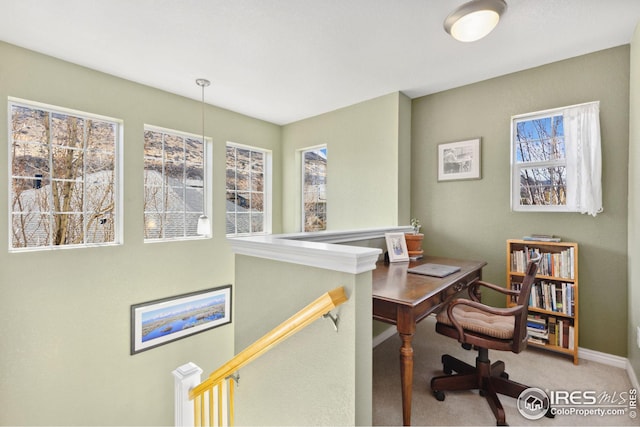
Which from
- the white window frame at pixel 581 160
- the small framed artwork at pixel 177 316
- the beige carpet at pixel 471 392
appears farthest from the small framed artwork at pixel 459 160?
the small framed artwork at pixel 177 316

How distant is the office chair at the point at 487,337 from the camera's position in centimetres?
162

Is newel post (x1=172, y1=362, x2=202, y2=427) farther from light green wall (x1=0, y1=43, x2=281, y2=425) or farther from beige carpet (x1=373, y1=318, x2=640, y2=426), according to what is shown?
light green wall (x1=0, y1=43, x2=281, y2=425)

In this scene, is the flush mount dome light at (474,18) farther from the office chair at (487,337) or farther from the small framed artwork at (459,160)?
the office chair at (487,337)

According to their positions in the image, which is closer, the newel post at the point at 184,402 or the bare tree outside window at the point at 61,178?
the newel post at the point at 184,402

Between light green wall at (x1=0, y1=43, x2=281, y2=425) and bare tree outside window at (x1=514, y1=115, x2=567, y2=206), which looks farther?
bare tree outside window at (x1=514, y1=115, x2=567, y2=206)

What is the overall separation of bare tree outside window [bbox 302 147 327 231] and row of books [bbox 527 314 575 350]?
250cm

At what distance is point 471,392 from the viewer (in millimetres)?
1915

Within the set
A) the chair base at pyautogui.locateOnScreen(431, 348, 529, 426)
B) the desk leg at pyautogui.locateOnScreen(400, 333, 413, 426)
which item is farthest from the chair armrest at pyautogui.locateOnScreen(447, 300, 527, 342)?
the desk leg at pyautogui.locateOnScreen(400, 333, 413, 426)

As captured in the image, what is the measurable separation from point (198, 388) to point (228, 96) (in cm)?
301

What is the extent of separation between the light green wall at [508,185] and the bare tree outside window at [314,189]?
4.18 ft

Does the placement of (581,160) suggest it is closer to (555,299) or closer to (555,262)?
(555,262)

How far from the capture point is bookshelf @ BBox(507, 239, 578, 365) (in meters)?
2.33

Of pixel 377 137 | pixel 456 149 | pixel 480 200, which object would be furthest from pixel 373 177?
pixel 480 200

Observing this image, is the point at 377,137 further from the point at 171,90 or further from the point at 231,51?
the point at 171,90
